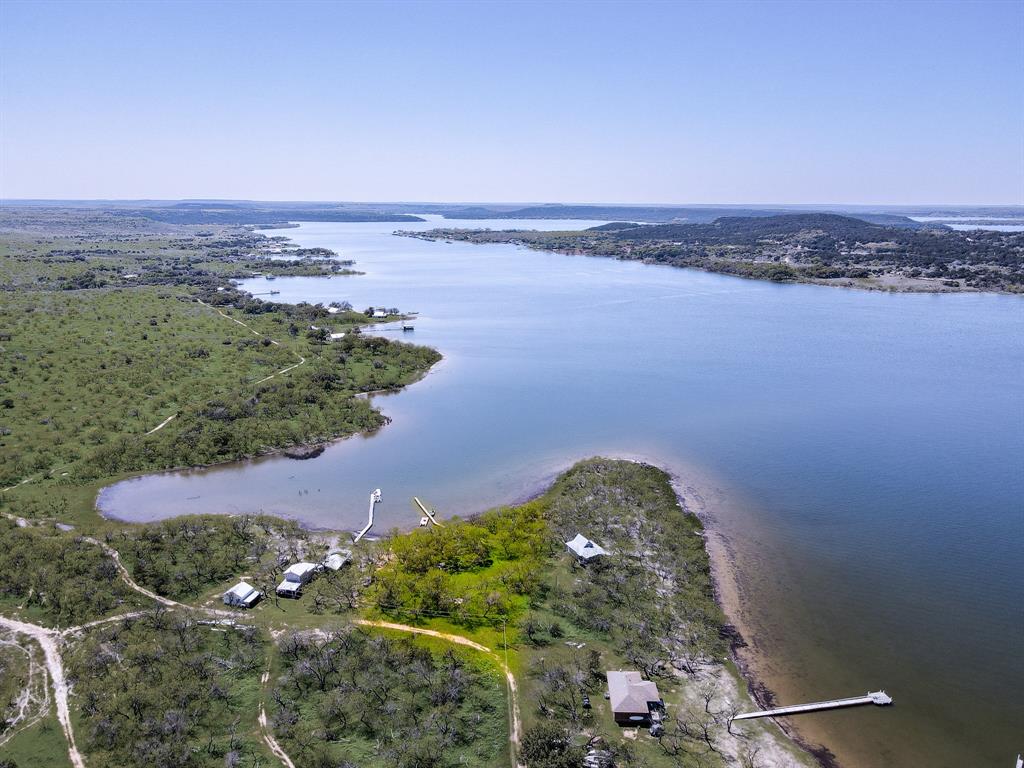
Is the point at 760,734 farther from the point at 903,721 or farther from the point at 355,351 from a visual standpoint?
the point at 355,351

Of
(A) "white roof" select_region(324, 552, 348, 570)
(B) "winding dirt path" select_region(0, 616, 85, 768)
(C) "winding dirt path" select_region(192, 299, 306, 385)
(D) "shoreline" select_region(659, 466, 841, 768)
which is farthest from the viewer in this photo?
(C) "winding dirt path" select_region(192, 299, 306, 385)

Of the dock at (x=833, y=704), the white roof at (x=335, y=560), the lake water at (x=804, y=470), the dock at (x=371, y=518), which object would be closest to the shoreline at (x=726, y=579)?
the dock at (x=833, y=704)

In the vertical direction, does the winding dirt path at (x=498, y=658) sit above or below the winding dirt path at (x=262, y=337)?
below

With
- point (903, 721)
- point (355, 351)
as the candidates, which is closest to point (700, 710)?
point (903, 721)

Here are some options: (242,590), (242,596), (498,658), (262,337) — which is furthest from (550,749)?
(262,337)

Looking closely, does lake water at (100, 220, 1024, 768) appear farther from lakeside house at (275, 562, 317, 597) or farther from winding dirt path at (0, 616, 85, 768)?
winding dirt path at (0, 616, 85, 768)

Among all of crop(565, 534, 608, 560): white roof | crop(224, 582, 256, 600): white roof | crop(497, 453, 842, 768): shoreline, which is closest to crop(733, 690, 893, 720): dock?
crop(497, 453, 842, 768): shoreline

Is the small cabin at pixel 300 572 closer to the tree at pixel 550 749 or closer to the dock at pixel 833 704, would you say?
the tree at pixel 550 749
